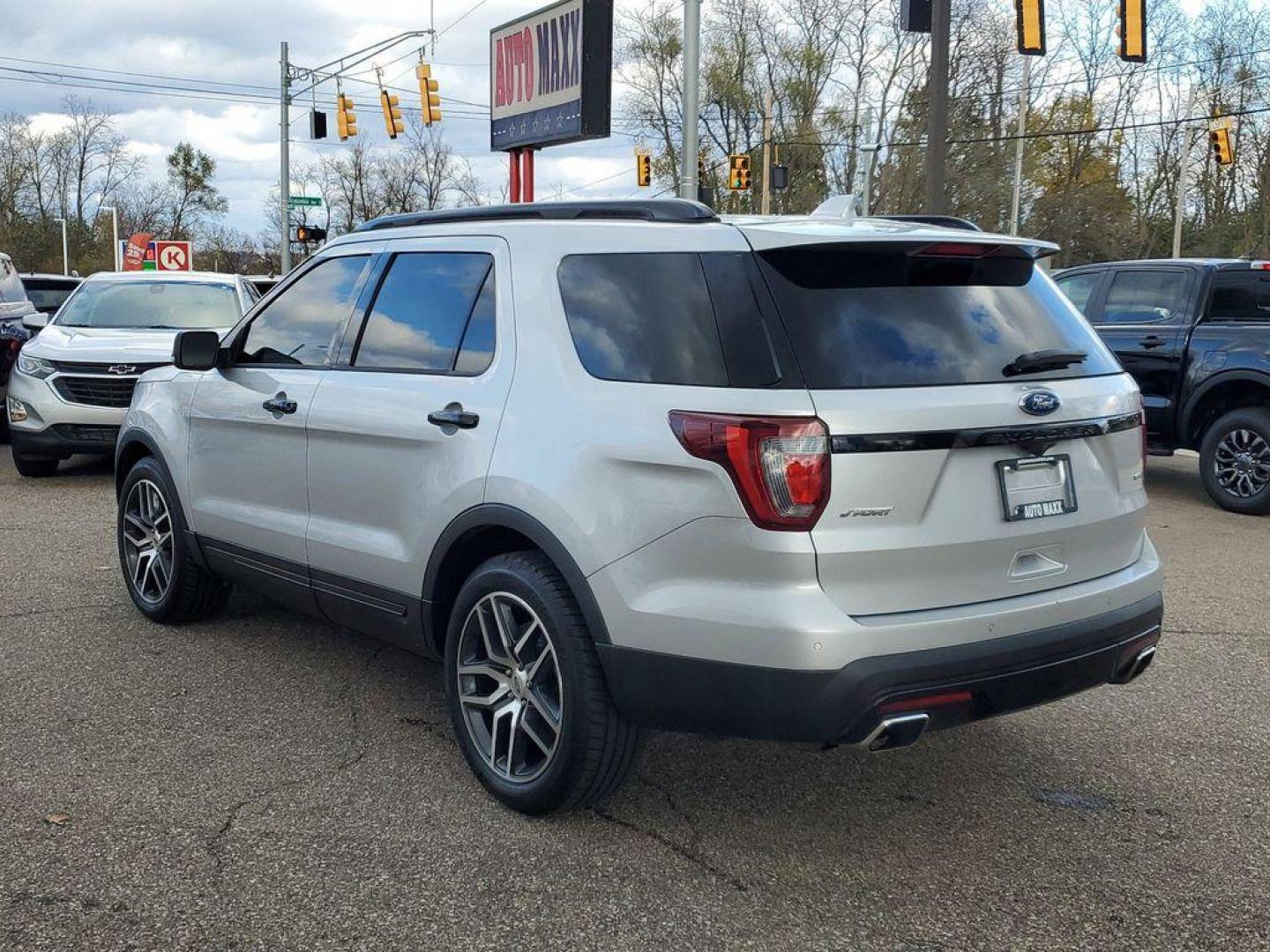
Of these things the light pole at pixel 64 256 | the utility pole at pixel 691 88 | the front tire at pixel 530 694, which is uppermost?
the light pole at pixel 64 256

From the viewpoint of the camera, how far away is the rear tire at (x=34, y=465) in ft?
32.8

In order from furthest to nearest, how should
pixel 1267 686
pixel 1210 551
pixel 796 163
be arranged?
1. pixel 796 163
2. pixel 1210 551
3. pixel 1267 686

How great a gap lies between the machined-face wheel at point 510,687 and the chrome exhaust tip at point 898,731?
87 centimetres

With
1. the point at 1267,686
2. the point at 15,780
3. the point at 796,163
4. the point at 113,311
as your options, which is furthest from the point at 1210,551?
the point at 796,163

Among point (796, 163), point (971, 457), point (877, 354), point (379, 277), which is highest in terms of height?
point (796, 163)

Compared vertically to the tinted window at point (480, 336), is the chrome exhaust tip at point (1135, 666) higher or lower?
lower

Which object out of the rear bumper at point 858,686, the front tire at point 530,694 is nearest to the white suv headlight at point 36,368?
the front tire at point 530,694

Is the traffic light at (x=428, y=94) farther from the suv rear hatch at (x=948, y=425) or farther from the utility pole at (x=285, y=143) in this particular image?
the suv rear hatch at (x=948, y=425)

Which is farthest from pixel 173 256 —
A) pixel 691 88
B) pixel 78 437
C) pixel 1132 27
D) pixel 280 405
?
pixel 280 405

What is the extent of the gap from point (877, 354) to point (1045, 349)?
627 millimetres

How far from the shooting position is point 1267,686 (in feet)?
16.1

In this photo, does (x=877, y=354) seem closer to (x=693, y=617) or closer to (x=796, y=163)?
(x=693, y=617)

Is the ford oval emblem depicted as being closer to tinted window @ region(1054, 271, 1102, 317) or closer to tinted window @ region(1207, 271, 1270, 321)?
tinted window @ region(1207, 271, 1270, 321)

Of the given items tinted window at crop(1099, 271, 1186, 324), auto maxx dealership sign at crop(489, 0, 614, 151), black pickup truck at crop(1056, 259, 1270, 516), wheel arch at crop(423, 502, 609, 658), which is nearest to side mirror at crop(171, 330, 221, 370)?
wheel arch at crop(423, 502, 609, 658)
